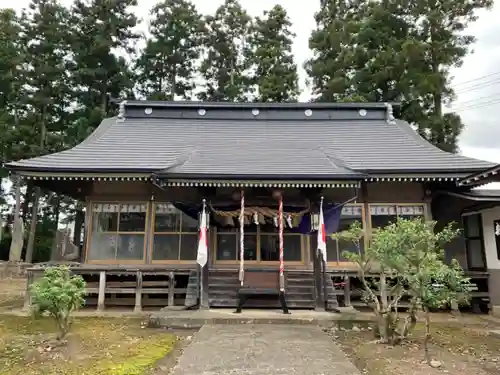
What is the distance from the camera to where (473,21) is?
17.5m

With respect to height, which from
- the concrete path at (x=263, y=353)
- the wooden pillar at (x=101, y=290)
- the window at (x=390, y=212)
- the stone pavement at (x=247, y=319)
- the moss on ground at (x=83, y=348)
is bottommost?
the moss on ground at (x=83, y=348)

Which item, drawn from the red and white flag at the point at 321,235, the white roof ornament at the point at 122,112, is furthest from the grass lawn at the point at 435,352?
the white roof ornament at the point at 122,112

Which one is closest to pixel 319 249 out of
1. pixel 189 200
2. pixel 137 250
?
pixel 189 200

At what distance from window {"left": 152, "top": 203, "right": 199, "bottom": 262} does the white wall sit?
7.56 m

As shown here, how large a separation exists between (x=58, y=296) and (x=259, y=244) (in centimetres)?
568

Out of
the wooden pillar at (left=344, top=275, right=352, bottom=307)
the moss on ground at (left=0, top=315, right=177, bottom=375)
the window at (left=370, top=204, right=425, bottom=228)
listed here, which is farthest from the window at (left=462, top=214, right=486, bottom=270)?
the moss on ground at (left=0, top=315, right=177, bottom=375)

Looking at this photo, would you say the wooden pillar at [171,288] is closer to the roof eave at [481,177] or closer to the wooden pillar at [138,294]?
the wooden pillar at [138,294]

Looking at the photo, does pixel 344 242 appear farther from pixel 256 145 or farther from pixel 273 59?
pixel 273 59

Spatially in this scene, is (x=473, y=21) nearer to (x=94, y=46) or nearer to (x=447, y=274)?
(x=447, y=274)

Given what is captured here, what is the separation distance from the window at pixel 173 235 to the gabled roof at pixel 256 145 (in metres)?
1.45

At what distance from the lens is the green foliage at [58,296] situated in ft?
18.1

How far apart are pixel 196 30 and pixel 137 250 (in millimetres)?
20388

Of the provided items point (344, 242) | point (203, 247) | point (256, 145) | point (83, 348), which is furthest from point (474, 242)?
point (83, 348)

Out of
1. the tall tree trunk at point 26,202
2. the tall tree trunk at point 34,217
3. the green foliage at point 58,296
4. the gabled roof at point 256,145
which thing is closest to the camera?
the green foliage at point 58,296
